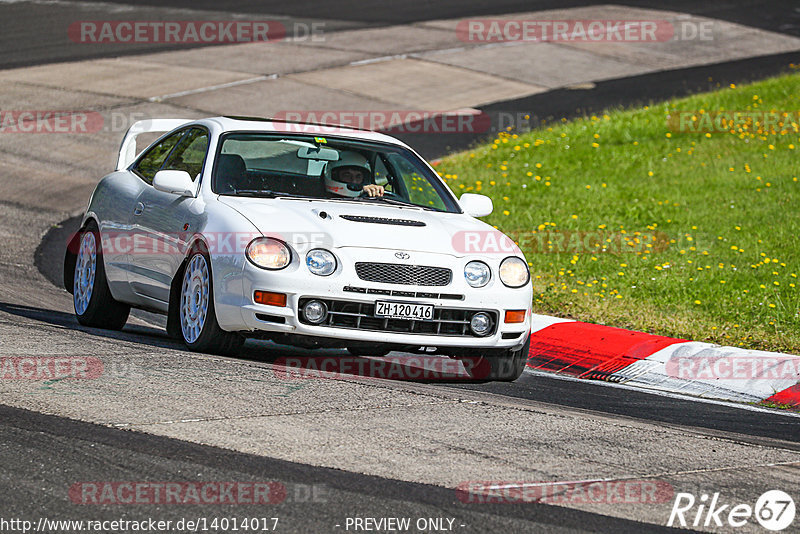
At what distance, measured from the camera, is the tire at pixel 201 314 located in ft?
24.2

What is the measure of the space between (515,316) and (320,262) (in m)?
1.29

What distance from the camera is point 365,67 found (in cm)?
Answer: 2408

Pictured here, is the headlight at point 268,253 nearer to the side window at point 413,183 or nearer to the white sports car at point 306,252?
the white sports car at point 306,252

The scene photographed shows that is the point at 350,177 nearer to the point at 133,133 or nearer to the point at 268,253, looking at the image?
the point at 268,253

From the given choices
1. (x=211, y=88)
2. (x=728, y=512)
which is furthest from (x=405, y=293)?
(x=211, y=88)

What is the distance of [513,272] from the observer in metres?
7.64

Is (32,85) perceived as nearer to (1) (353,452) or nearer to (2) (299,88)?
(2) (299,88)

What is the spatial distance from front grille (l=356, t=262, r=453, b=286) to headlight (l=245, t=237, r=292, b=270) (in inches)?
16.7

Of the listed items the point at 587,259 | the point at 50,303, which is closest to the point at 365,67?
the point at 587,259

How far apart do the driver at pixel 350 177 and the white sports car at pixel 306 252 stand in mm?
10

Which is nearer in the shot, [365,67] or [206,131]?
[206,131]

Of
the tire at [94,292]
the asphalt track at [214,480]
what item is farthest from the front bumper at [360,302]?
the tire at [94,292]

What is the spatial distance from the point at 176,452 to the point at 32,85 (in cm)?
1728

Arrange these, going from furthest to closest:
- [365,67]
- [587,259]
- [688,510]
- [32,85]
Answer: [365,67] → [32,85] → [587,259] → [688,510]
